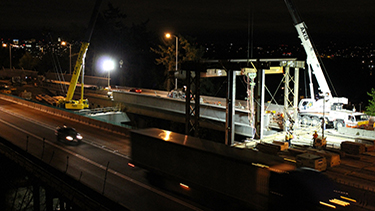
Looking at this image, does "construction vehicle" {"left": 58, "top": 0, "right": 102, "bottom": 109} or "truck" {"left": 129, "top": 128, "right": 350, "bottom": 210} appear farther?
"construction vehicle" {"left": 58, "top": 0, "right": 102, "bottom": 109}

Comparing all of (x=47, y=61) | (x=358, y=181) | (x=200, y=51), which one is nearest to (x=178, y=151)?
(x=358, y=181)

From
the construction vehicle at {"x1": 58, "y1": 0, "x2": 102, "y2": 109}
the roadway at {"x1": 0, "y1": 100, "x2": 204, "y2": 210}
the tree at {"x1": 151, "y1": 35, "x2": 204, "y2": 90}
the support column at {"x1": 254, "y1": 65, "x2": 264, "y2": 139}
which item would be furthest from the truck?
the tree at {"x1": 151, "y1": 35, "x2": 204, "y2": 90}

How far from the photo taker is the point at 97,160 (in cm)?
2228

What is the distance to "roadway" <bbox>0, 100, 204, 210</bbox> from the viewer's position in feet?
49.4

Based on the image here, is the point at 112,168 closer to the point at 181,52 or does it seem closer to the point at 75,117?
the point at 75,117

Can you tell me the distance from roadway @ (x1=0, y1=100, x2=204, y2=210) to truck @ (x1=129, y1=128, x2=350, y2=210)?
3.85ft

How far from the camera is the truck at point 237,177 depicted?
441 inches

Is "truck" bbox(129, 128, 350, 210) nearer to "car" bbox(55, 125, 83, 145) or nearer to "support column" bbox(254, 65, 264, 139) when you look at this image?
"support column" bbox(254, 65, 264, 139)

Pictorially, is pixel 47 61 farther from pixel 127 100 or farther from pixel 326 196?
pixel 326 196

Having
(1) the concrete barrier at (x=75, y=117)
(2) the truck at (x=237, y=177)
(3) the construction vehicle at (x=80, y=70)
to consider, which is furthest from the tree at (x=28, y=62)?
(2) the truck at (x=237, y=177)

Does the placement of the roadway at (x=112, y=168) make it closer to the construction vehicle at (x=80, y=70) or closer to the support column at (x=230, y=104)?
the support column at (x=230, y=104)

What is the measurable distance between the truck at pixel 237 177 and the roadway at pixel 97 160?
1175mm

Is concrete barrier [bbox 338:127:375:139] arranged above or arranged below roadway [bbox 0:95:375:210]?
above

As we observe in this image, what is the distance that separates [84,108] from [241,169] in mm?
43751
